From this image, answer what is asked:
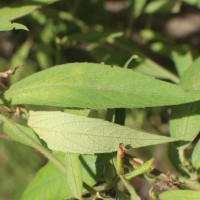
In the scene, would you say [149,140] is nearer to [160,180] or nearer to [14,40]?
[160,180]

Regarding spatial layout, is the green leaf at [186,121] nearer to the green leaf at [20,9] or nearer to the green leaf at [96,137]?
the green leaf at [96,137]

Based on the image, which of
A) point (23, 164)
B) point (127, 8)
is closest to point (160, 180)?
point (127, 8)

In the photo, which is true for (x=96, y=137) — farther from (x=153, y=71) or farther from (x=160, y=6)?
(x=160, y=6)

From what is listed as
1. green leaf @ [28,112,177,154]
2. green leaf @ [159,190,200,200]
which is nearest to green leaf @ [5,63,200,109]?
green leaf @ [28,112,177,154]

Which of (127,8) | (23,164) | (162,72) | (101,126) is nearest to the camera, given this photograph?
(101,126)

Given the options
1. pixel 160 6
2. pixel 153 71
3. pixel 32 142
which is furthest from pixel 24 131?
pixel 160 6

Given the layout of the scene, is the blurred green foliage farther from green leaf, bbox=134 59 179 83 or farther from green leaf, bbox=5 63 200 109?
green leaf, bbox=5 63 200 109
